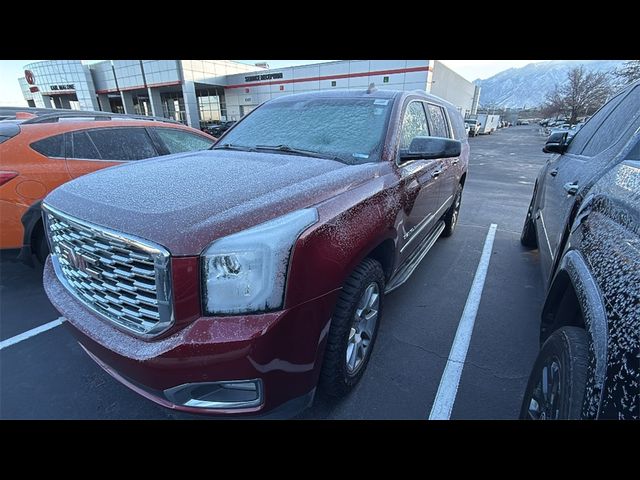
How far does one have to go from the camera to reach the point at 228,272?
4.53 feet

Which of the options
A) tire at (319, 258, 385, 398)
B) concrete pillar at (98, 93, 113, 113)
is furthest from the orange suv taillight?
concrete pillar at (98, 93, 113, 113)

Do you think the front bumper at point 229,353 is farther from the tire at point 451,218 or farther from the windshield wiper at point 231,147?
the tire at point 451,218

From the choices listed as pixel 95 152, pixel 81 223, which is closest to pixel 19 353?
pixel 81 223

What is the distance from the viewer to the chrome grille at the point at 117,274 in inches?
54.4

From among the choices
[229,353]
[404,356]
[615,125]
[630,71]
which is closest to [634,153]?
[615,125]

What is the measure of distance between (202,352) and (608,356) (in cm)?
143

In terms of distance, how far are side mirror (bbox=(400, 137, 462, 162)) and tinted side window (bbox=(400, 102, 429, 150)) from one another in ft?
0.59

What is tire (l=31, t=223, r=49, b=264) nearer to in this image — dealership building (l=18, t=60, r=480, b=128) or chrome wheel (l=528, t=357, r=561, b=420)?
chrome wheel (l=528, t=357, r=561, b=420)

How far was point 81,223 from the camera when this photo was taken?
1.61m

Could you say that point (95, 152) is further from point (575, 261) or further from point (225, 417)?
point (575, 261)

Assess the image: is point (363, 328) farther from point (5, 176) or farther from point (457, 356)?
point (5, 176)

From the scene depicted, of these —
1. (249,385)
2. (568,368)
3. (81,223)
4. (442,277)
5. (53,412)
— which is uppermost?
(81,223)

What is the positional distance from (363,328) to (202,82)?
1575 inches

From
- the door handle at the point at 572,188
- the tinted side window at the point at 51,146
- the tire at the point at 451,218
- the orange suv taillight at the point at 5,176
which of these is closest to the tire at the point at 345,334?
the door handle at the point at 572,188
